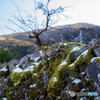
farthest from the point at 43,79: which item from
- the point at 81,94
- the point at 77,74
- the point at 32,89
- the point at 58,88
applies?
the point at 81,94

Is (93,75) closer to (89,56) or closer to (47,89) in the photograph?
(89,56)

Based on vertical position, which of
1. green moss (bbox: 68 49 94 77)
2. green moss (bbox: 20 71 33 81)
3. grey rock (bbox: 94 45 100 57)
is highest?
grey rock (bbox: 94 45 100 57)

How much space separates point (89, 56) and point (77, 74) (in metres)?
0.55

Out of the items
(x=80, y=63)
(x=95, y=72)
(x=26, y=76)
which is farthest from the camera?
(x=26, y=76)

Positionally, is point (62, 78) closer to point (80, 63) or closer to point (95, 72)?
point (80, 63)

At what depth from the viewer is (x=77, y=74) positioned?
2.39 metres

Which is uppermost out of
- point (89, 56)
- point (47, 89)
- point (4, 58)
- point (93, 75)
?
point (89, 56)

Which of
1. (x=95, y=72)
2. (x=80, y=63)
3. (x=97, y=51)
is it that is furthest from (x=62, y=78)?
(x=97, y=51)

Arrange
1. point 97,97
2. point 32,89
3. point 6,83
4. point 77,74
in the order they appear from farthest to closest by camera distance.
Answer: point 6,83 → point 32,89 → point 77,74 → point 97,97

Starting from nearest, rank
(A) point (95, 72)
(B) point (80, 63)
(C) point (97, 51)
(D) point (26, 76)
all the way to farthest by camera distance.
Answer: (A) point (95, 72) < (C) point (97, 51) < (B) point (80, 63) < (D) point (26, 76)

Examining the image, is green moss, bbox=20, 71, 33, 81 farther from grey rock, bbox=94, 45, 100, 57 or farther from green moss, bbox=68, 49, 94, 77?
grey rock, bbox=94, 45, 100, 57

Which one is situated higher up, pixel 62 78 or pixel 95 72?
pixel 95 72

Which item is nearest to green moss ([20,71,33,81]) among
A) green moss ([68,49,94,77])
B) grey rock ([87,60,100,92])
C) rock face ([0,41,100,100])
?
rock face ([0,41,100,100])

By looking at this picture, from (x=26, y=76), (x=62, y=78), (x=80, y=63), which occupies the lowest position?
(x=26, y=76)
